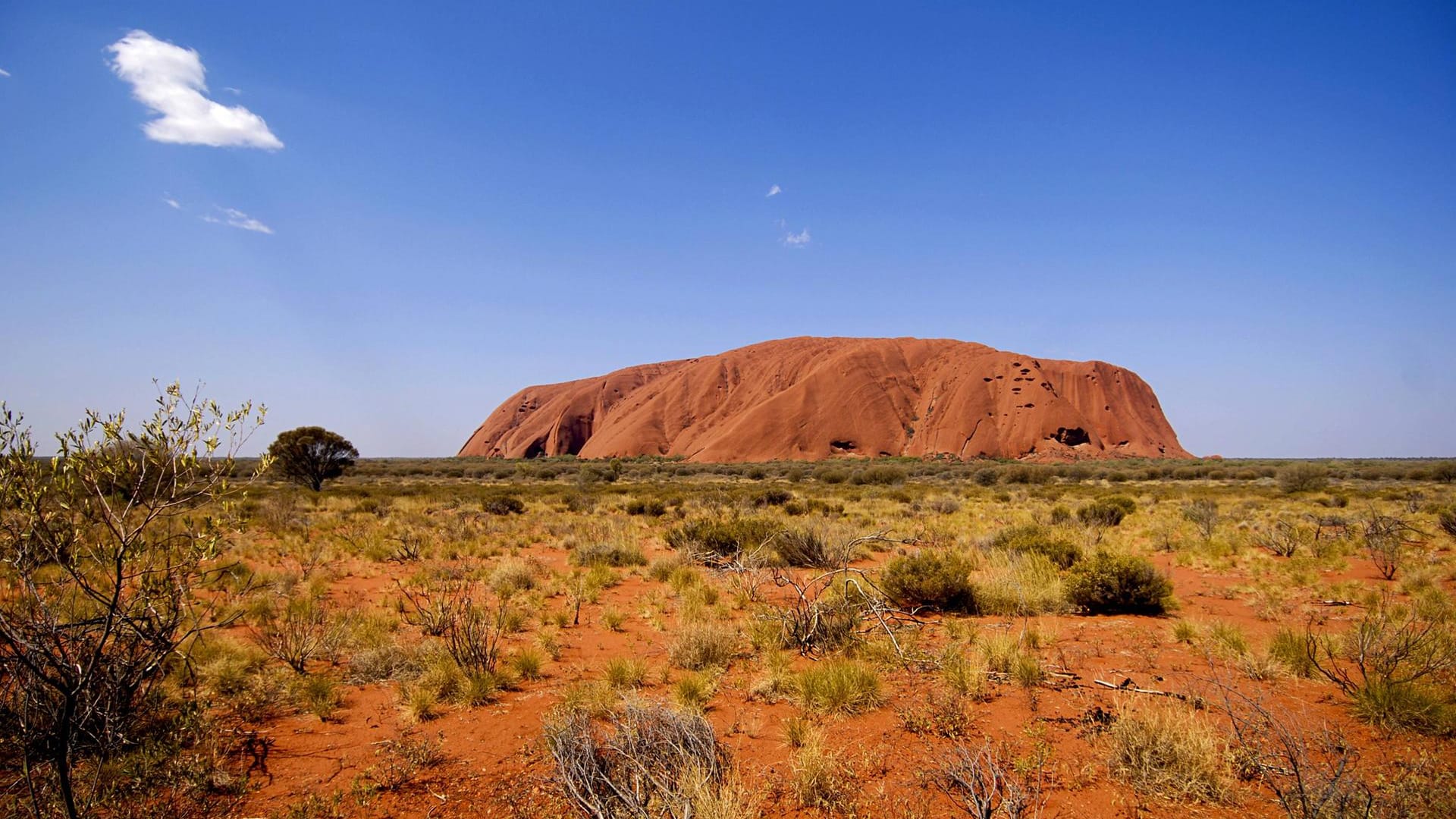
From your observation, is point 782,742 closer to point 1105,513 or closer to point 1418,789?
point 1418,789

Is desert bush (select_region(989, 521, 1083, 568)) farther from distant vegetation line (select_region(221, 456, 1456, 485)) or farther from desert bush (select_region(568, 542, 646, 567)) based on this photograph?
distant vegetation line (select_region(221, 456, 1456, 485))

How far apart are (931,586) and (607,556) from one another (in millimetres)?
5974

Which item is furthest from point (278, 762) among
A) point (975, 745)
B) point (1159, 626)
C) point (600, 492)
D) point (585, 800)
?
point (600, 492)

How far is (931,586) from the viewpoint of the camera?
7297 millimetres

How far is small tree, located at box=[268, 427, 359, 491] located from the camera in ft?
93.2

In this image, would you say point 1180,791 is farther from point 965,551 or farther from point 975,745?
point 965,551

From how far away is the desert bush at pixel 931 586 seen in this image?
735 cm

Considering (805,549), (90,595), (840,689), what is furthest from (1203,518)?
(90,595)

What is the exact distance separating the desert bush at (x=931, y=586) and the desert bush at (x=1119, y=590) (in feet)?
4.47

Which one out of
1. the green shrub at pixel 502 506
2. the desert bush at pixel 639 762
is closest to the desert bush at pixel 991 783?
the desert bush at pixel 639 762

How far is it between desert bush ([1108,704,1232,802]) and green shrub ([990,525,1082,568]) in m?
5.57

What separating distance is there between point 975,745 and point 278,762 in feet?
15.4

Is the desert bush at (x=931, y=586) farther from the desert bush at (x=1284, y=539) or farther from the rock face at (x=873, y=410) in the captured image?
the rock face at (x=873, y=410)

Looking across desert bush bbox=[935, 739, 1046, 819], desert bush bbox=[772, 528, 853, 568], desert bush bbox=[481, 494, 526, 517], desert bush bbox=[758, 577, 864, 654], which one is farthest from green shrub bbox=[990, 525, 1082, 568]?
desert bush bbox=[481, 494, 526, 517]
